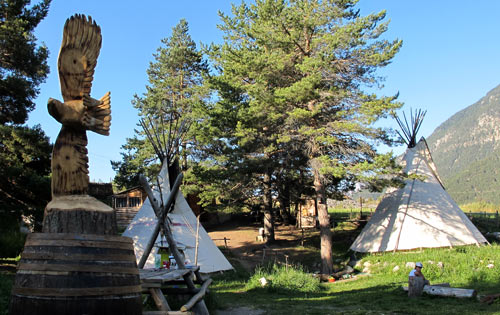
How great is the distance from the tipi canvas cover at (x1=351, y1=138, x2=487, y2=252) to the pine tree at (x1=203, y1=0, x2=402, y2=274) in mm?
2842

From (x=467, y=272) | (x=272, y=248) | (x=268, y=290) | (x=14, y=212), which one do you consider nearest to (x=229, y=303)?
(x=268, y=290)

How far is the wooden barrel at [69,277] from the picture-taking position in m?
3.01

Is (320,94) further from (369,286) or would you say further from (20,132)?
(20,132)

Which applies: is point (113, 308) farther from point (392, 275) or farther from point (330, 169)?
point (392, 275)

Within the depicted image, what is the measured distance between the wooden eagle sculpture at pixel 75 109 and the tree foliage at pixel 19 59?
26.0 ft

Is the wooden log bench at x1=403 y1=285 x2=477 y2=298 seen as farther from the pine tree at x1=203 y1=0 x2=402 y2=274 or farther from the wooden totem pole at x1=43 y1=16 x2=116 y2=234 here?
the wooden totem pole at x1=43 y1=16 x2=116 y2=234

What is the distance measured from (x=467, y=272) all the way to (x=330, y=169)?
5161 millimetres

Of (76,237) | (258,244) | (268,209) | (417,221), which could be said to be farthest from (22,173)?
(417,221)

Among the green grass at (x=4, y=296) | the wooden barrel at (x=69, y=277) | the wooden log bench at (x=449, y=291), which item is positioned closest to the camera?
the wooden barrel at (x=69, y=277)

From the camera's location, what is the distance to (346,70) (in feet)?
50.8

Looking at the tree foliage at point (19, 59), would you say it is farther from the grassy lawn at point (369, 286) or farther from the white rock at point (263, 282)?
the white rock at point (263, 282)

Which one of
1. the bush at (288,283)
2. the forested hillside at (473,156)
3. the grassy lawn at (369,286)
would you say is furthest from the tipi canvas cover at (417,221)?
the forested hillside at (473,156)

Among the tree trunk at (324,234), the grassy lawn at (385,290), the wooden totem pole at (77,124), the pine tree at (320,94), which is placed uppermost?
the pine tree at (320,94)

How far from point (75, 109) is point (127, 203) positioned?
25394mm
